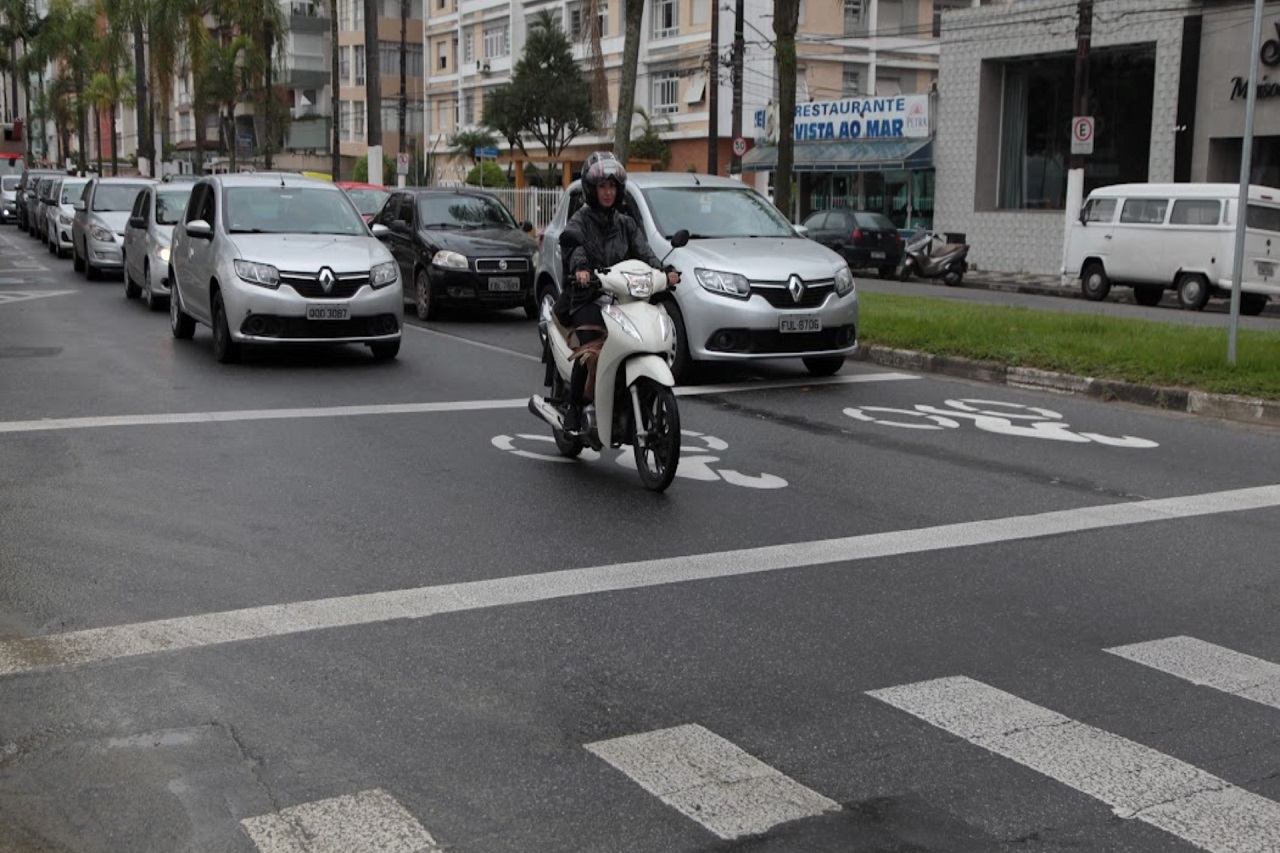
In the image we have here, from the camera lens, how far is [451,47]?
72.7 metres

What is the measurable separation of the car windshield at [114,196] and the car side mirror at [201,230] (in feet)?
38.7

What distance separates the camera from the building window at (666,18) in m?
55.8

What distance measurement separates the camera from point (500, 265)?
18516 millimetres

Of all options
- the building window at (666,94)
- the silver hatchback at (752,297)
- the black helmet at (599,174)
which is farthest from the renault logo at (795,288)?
the building window at (666,94)

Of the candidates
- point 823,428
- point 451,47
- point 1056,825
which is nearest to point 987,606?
point 1056,825

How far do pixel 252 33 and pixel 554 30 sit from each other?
43.6ft

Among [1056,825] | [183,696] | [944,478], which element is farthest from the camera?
[944,478]

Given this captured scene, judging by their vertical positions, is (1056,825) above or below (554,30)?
below

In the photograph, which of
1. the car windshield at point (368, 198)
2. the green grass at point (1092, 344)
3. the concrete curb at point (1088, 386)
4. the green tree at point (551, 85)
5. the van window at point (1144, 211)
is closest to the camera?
the concrete curb at point (1088, 386)

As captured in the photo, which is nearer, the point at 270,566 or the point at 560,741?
the point at 560,741

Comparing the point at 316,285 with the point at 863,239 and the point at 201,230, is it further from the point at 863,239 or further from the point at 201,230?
the point at 863,239

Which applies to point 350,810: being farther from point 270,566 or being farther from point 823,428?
point 823,428

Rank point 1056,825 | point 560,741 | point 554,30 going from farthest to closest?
1. point 554,30
2. point 560,741
3. point 1056,825

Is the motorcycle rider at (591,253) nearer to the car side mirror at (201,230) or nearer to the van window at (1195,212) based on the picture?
the car side mirror at (201,230)
